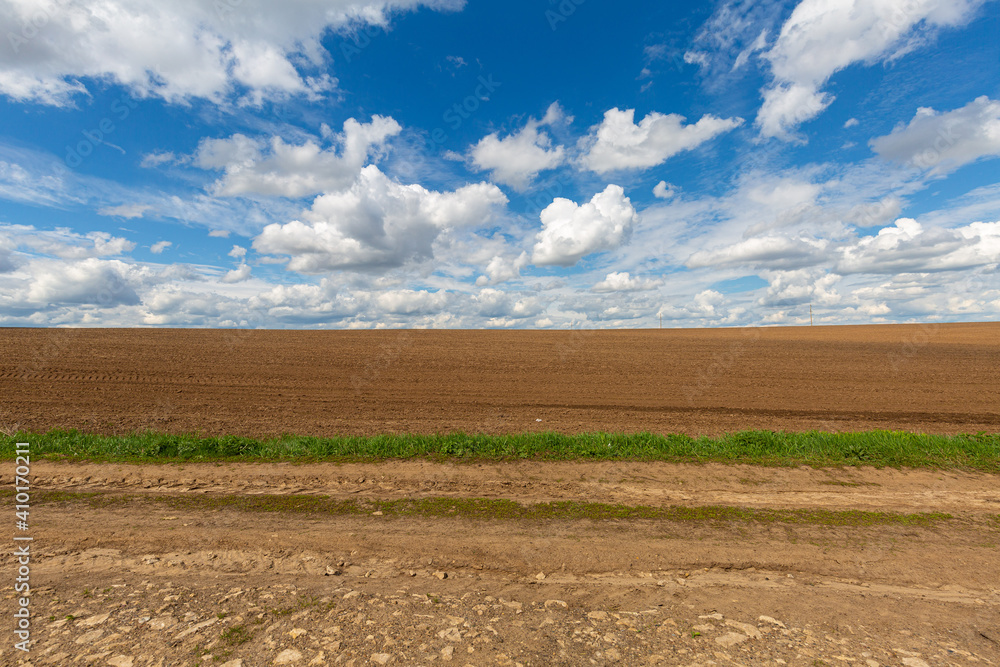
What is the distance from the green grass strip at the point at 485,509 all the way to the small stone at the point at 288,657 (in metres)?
2.62

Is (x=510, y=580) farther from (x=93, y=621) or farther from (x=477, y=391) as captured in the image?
(x=477, y=391)

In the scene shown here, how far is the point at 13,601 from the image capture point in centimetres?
400

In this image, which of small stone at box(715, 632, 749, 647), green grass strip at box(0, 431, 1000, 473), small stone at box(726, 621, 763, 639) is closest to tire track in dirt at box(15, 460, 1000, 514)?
green grass strip at box(0, 431, 1000, 473)

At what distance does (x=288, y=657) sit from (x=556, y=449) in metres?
6.26

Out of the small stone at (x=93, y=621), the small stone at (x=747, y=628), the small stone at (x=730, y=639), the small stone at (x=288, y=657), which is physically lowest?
the small stone at (x=747, y=628)

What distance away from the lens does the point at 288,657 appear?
3342 mm

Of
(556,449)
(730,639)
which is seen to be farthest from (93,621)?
(556,449)

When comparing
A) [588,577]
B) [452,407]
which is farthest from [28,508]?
[452,407]

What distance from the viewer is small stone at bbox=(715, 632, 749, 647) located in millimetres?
3582

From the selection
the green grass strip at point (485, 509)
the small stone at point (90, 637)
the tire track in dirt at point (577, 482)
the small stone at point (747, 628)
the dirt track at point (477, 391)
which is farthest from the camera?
the dirt track at point (477, 391)

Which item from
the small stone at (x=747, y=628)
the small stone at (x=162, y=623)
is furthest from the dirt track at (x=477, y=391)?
the small stone at (x=747, y=628)

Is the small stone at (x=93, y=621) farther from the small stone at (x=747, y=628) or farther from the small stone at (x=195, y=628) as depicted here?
the small stone at (x=747, y=628)

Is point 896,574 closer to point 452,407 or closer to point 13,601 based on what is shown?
point 13,601

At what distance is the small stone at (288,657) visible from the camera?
10.8ft
